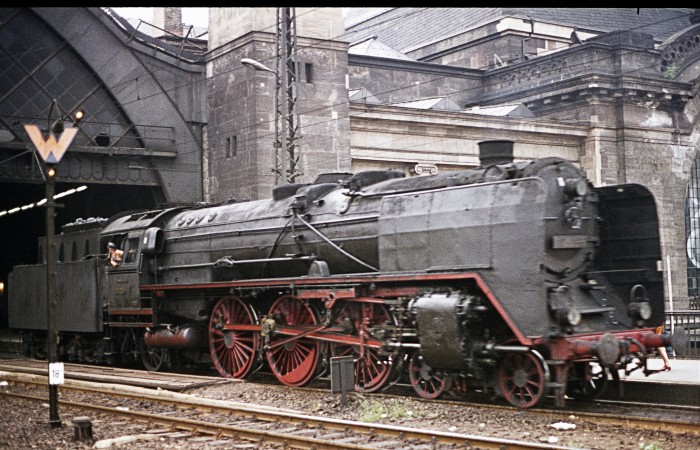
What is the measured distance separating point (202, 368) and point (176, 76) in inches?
563

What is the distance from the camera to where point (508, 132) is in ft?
109

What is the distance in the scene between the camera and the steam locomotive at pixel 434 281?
11.1 meters

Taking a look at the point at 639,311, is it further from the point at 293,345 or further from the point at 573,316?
the point at 293,345

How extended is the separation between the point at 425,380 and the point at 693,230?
2857 centimetres

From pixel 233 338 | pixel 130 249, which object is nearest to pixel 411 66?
pixel 130 249

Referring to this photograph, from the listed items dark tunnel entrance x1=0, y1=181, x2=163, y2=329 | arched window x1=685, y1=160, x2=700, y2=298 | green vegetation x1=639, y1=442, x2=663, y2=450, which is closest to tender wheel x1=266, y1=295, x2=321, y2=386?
green vegetation x1=639, y1=442, x2=663, y2=450

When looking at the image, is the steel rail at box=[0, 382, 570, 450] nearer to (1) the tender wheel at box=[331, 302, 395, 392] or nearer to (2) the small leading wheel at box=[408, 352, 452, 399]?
(2) the small leading wheel at box=[408, 352, 452, 399]

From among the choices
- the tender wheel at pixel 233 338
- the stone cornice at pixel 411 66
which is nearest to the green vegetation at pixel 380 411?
the tender wheel at pixel 233 338

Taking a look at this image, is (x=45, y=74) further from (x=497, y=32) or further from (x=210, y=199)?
(x=497, y=32)

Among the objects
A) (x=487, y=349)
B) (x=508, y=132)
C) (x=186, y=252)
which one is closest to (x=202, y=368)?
(x=186, y=252)

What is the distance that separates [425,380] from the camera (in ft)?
40.5

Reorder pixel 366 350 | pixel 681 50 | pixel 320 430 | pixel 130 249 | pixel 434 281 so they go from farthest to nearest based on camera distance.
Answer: pixel 681 50
pixel 130 249
pixel 366 350
pixel 434 281
pixel 320 430

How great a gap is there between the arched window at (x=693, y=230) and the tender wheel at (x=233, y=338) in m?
26.0

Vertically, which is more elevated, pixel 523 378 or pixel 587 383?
pixel 523 378
